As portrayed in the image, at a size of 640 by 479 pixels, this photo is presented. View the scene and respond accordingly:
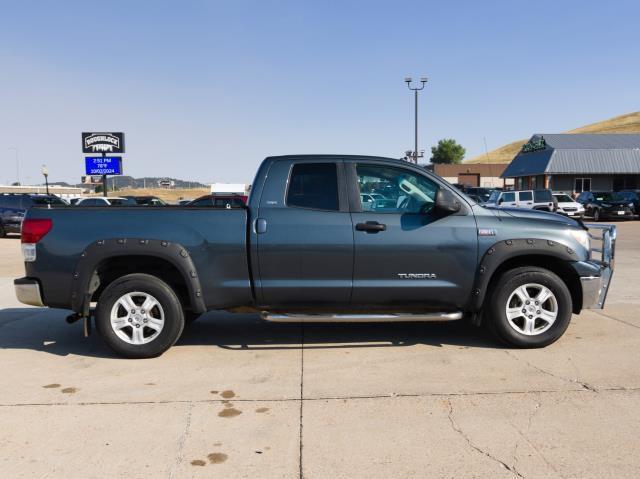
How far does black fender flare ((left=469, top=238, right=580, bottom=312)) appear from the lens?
4910mm

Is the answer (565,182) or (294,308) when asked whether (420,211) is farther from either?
(565,182)

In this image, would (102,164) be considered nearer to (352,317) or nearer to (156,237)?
(156,237)

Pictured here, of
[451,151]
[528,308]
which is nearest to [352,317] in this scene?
[528,308]

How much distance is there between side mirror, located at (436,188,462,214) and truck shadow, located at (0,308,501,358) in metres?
1.44

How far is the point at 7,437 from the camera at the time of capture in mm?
3406

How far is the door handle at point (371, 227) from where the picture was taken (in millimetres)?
4832

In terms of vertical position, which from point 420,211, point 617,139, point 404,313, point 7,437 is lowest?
point 7,437

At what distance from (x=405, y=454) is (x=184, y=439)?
141 cm

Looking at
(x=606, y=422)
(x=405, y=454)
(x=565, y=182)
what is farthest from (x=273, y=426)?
(x=565, y=182)

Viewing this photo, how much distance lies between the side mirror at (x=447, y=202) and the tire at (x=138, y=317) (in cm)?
261

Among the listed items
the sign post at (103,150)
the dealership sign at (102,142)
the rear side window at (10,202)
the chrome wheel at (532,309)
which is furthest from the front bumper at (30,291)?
the dealership sign at (102,142)

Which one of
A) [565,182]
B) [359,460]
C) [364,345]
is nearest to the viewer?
[359,460]

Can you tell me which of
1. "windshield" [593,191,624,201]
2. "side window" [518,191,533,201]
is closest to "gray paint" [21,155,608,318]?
"side window" [518,191,533,201]

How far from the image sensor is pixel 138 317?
4918mm
